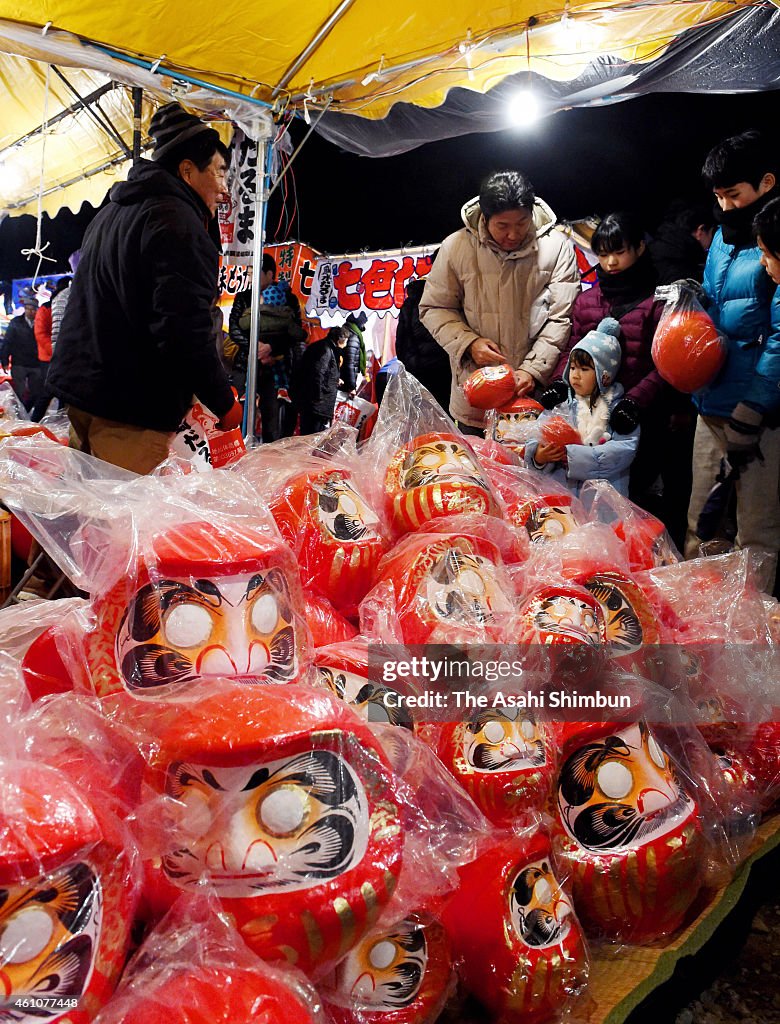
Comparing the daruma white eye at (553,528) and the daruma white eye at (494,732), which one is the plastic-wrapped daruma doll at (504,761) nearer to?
the daruma white eye at (494,732)

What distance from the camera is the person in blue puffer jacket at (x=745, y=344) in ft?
8.96

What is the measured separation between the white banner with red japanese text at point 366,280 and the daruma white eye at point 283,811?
206 inches

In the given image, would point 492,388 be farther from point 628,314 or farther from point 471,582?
point 471,582

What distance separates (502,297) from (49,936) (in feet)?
10.3

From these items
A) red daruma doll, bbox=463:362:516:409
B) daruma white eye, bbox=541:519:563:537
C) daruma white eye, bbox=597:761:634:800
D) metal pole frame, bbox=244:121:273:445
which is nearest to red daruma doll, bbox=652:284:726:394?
red daruma doll, bbox=463:362:516:409

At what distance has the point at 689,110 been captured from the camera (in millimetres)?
4102

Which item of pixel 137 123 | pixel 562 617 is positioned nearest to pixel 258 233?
pixel 137 123

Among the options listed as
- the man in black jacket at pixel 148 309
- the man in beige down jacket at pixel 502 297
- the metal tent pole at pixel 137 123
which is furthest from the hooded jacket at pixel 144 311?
the man in beige down jacket at pixel 502 297

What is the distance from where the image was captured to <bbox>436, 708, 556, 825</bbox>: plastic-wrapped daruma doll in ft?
3.45

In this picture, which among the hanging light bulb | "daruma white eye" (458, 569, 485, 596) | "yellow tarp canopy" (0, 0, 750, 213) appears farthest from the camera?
the hanging light bulb

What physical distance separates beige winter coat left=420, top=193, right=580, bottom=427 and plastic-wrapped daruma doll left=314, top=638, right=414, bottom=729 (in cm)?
233

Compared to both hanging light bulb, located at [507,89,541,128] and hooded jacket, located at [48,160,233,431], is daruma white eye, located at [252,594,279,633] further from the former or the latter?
hanging light bulb, located at [507,89,541,128]

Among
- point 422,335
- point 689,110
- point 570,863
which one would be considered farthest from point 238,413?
point 689,110

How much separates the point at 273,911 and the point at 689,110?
4.48 metres
